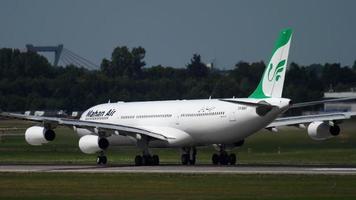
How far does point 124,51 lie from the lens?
15812 cm

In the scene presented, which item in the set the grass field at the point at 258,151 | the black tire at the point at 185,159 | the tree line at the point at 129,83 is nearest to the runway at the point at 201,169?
the black tire at the point at 185,159

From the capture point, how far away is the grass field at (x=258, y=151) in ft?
225

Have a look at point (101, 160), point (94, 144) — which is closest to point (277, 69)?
point (94, 144)

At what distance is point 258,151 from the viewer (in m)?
74.8

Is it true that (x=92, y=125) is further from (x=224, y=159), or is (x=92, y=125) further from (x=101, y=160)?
(x=224, y=159)

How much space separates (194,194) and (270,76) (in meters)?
18.3

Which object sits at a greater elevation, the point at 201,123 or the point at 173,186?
the point at 201,123

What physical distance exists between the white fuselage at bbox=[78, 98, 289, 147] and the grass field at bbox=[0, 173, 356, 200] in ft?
28.8

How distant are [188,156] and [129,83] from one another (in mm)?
61508

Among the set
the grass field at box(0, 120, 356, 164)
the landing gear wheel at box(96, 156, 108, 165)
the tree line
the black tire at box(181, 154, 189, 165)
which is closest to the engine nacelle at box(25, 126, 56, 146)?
the landing gear wheel at box(96, 156, 108, 165)

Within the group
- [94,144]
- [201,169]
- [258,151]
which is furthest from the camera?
[258,151]

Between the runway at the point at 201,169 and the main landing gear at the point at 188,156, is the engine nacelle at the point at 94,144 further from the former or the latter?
the main landing gear at the point at 188,156

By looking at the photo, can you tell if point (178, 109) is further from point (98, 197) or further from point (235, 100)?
point (98, 197)

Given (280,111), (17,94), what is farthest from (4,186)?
(17,94)
